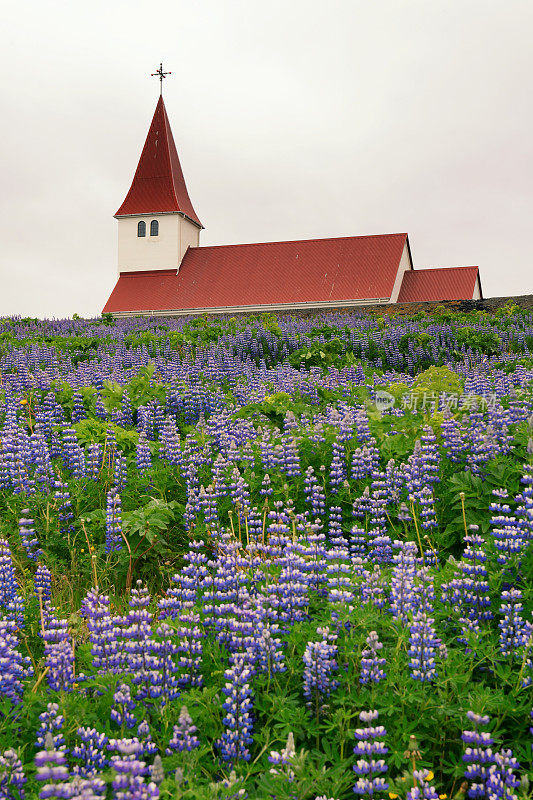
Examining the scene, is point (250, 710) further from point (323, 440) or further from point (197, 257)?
point (197, 257)

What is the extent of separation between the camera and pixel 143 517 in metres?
4.78

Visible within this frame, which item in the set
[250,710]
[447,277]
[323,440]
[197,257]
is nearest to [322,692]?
[250,710]

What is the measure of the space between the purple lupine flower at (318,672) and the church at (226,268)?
36.1 metres

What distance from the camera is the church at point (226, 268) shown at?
4244cm

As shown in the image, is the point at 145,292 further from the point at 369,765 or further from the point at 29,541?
the point at 369,765

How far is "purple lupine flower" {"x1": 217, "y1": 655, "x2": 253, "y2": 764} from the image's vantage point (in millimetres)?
2436

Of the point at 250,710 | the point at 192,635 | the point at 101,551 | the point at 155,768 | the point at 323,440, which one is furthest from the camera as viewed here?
the point at 323,440

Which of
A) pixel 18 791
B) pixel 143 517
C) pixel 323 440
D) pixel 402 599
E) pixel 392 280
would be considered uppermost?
pixel 392 280

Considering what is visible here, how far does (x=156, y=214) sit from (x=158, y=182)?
289cm

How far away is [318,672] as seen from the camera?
8.84ft

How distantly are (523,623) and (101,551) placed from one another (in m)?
2.91

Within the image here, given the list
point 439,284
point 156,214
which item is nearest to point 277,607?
point 439,284

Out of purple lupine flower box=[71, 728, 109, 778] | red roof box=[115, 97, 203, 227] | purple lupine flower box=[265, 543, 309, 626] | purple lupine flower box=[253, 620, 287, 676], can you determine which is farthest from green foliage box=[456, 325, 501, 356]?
red roof box=[115, 97, 203, 227]

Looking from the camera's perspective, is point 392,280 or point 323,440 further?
point 392,280
